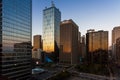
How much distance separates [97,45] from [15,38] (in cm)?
13086

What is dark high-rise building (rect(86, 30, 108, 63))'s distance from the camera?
526 feet

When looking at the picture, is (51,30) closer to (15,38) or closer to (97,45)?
(97,45)

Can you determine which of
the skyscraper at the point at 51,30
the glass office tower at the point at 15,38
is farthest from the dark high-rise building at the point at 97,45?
the glass office tower at the point at 15,38

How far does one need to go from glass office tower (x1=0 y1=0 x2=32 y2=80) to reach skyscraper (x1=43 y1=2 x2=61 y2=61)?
Result: 96.3 metres

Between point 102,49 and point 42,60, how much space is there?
64.0 meters

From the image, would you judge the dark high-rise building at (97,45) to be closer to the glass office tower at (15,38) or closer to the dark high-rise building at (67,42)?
the dark high-rise building at (67,42)

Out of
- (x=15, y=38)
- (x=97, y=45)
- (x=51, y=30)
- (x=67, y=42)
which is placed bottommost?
(x=97, y=45)

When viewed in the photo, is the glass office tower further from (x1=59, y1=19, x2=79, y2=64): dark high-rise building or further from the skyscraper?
the skyscraper

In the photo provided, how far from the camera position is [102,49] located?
168875mm

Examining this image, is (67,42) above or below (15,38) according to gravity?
below

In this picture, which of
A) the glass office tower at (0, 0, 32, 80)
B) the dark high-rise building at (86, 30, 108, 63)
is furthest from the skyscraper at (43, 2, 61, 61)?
the glass office tower at (0, 0, 32, 80)

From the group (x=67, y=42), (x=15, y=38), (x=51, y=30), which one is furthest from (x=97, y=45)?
(x=15, y=38)

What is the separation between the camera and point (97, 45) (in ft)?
582

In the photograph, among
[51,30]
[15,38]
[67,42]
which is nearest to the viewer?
[15,38]
